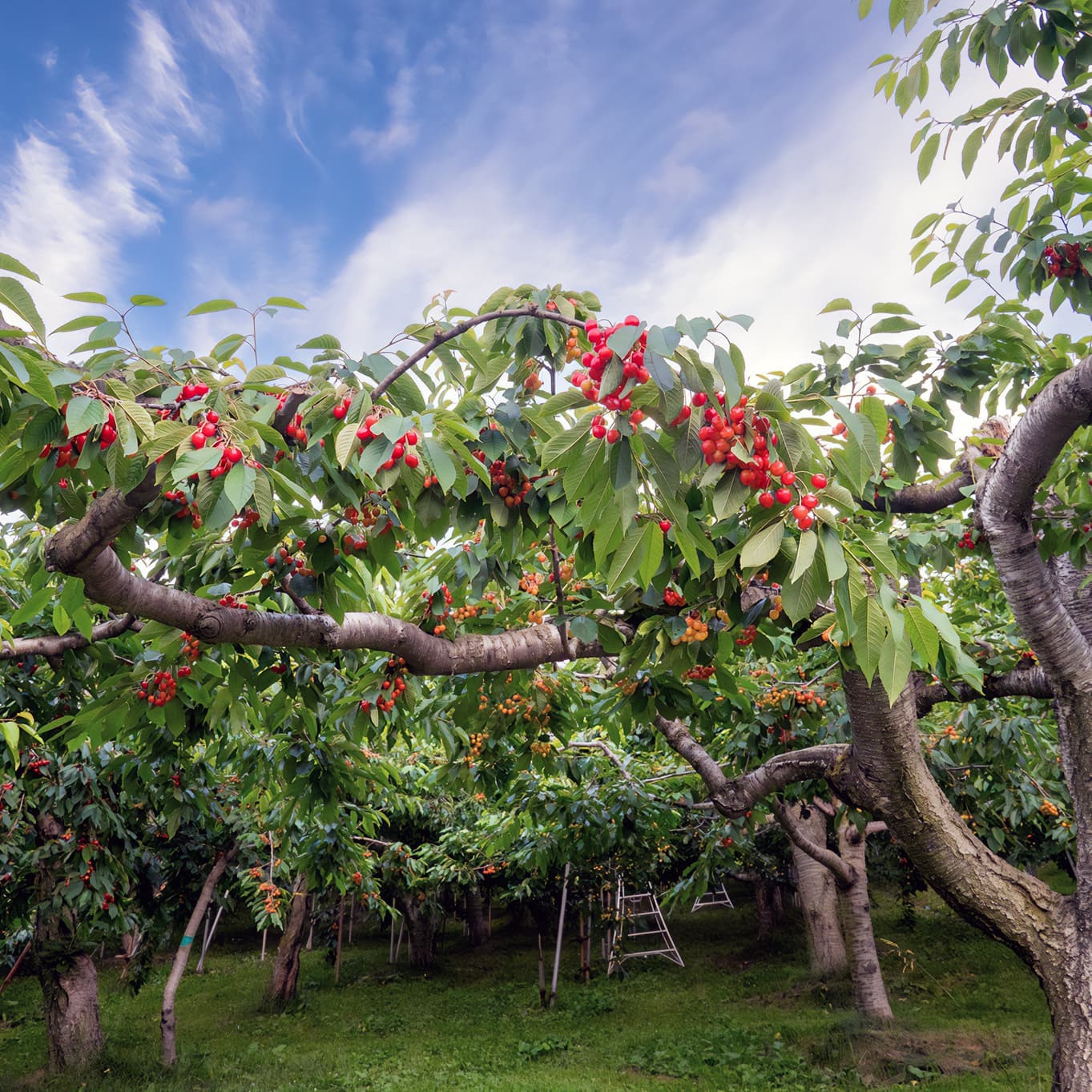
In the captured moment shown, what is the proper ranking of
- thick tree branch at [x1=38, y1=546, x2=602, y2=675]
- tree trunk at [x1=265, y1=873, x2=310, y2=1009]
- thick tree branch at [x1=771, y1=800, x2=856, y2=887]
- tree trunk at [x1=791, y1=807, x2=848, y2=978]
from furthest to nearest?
tree trunk at [x1=265, y1=873, x2=310, y2=1009] → tree trunk at [x1=791, y1=807, x2=848, y2=978] → thick tree branch at [x1=771, y1=800, x2=856, y2=887] → thick tree branch at [x1=38, y1=546, x2=602, y2=675]

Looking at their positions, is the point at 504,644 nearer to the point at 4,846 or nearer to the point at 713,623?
the point at 713,623

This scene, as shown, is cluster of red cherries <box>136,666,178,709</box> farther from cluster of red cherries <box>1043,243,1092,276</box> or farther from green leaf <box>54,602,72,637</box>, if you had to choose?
cluster of red cherries <box>1043,243,1092,276</box>

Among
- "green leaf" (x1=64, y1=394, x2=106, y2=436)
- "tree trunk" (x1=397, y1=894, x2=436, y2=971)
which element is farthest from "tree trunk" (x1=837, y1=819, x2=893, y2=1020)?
"tree trunk" (x1=397, y1=894, x2=436, y2=971)

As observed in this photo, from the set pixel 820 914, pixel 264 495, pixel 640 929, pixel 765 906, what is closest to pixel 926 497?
pixel 264 495

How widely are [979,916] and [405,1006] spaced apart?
12.3 meters

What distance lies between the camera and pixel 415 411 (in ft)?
6.78

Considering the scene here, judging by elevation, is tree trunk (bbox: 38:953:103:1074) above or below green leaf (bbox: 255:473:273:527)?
below

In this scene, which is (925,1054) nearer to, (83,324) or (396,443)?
(396,443)

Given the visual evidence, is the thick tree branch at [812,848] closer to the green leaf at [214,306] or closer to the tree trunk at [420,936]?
the green leaf at [214,306]

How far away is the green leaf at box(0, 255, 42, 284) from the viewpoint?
143 centimetres

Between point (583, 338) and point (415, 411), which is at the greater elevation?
point (583, 338)

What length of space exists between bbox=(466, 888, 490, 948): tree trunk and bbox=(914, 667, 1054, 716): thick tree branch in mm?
15882

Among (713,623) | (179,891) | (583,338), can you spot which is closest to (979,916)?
Answer: (713,623)

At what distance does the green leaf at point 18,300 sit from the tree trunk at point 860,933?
7.54 metres
